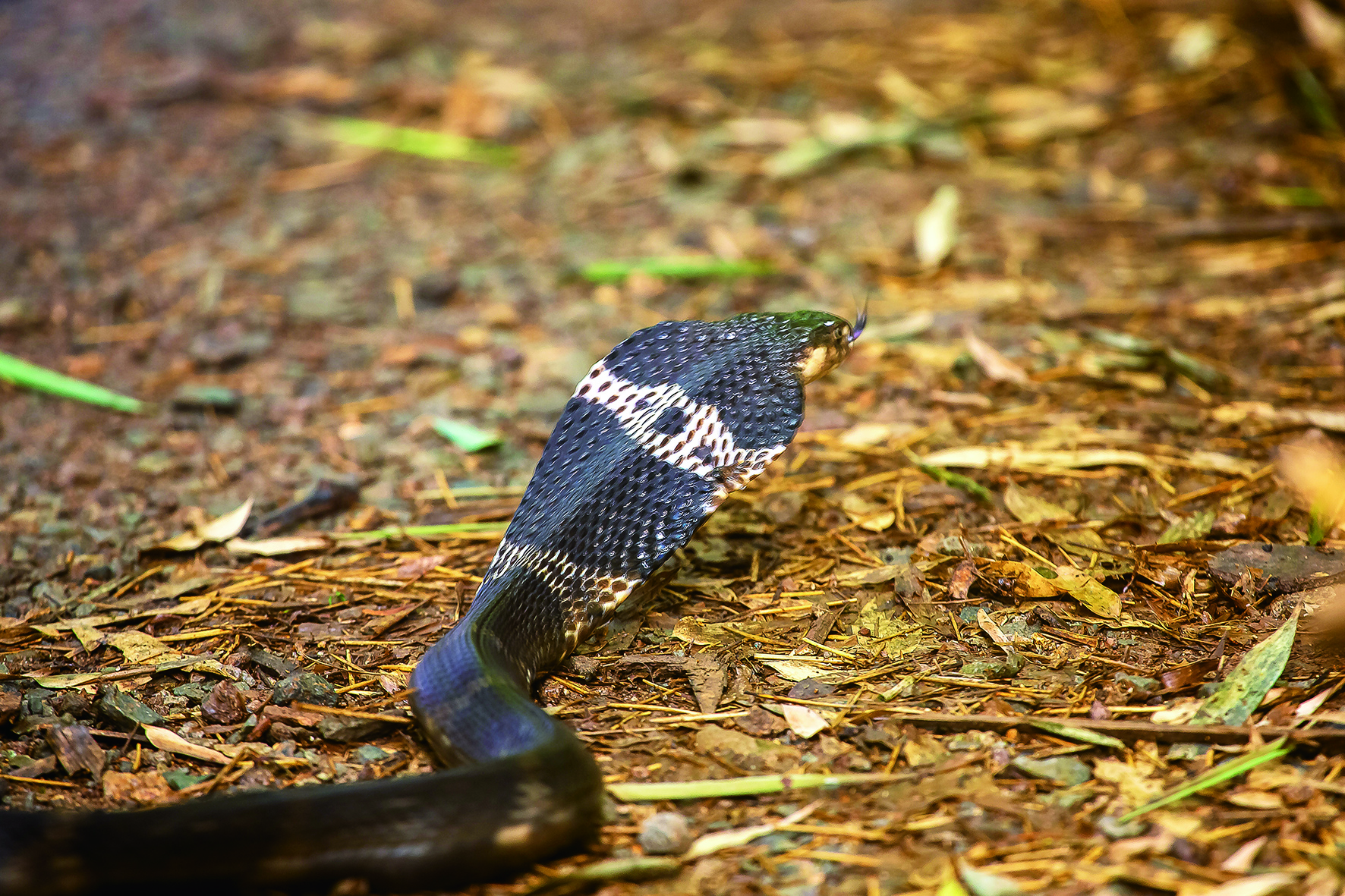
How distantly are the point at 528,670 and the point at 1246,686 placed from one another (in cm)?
167

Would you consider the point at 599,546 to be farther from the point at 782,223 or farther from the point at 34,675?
the point at 782,223

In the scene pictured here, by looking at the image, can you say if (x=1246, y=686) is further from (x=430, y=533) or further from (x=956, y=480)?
(x=430, y=533)

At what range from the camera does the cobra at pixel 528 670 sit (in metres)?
2.13

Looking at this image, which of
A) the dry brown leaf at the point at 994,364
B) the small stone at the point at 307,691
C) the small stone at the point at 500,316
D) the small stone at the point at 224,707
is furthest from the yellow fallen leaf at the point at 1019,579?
the small stone at the point at 500,316

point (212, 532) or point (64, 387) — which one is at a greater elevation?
point (64, 387)

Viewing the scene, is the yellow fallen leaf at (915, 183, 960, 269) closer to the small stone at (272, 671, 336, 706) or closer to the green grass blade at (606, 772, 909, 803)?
the green grass blade at (606, 772, 909, 803)

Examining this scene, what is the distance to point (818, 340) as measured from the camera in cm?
329

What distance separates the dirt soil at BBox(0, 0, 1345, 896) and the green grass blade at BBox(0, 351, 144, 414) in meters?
0.06

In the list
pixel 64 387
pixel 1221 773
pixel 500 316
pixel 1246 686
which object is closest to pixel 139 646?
pixel 64 387

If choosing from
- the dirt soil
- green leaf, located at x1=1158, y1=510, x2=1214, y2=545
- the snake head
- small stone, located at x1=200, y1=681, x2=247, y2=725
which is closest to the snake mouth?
the snake head

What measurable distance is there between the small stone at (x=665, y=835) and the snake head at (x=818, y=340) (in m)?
1.33

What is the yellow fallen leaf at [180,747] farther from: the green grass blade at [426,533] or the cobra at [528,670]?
the green grass blade at [426,533]

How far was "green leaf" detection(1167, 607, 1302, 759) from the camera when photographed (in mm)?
2566

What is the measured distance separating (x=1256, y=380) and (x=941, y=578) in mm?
1739
